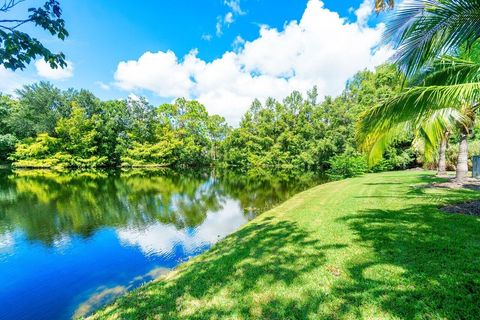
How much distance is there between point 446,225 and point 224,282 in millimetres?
4888

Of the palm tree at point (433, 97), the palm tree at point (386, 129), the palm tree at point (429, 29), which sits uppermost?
the palm tree at point (429, 29)

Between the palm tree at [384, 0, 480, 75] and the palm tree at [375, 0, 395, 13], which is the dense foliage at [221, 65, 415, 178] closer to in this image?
the palm tree at [375, 0, 395, 13]

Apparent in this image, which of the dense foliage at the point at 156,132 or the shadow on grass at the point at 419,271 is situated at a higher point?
the dense foliage at the point at 156,132

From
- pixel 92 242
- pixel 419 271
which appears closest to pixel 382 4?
pixel 419 271

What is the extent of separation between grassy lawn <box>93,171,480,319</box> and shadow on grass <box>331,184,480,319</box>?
1 cm

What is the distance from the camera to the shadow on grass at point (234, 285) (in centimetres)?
319

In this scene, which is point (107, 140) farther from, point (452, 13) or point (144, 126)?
point (452, 13)

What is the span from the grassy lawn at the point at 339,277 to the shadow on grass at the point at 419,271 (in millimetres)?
12

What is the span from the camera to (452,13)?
11.0ft

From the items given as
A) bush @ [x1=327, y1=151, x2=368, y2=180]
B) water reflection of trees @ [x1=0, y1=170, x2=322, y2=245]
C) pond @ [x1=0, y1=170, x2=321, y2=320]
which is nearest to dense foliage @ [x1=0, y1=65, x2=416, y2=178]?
bush @ [x1=327, y1=151, x2=368, y2=180]

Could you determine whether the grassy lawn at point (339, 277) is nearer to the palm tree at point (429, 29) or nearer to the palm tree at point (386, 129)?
the palm tree at point (386, 129)

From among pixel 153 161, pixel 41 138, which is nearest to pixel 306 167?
pixel 153 161

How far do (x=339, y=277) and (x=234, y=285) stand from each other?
5.39 feet

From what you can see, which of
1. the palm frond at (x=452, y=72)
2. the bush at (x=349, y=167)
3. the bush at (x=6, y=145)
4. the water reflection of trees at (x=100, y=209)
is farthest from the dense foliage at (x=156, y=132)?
the palm frond at (x=452, y=72)
